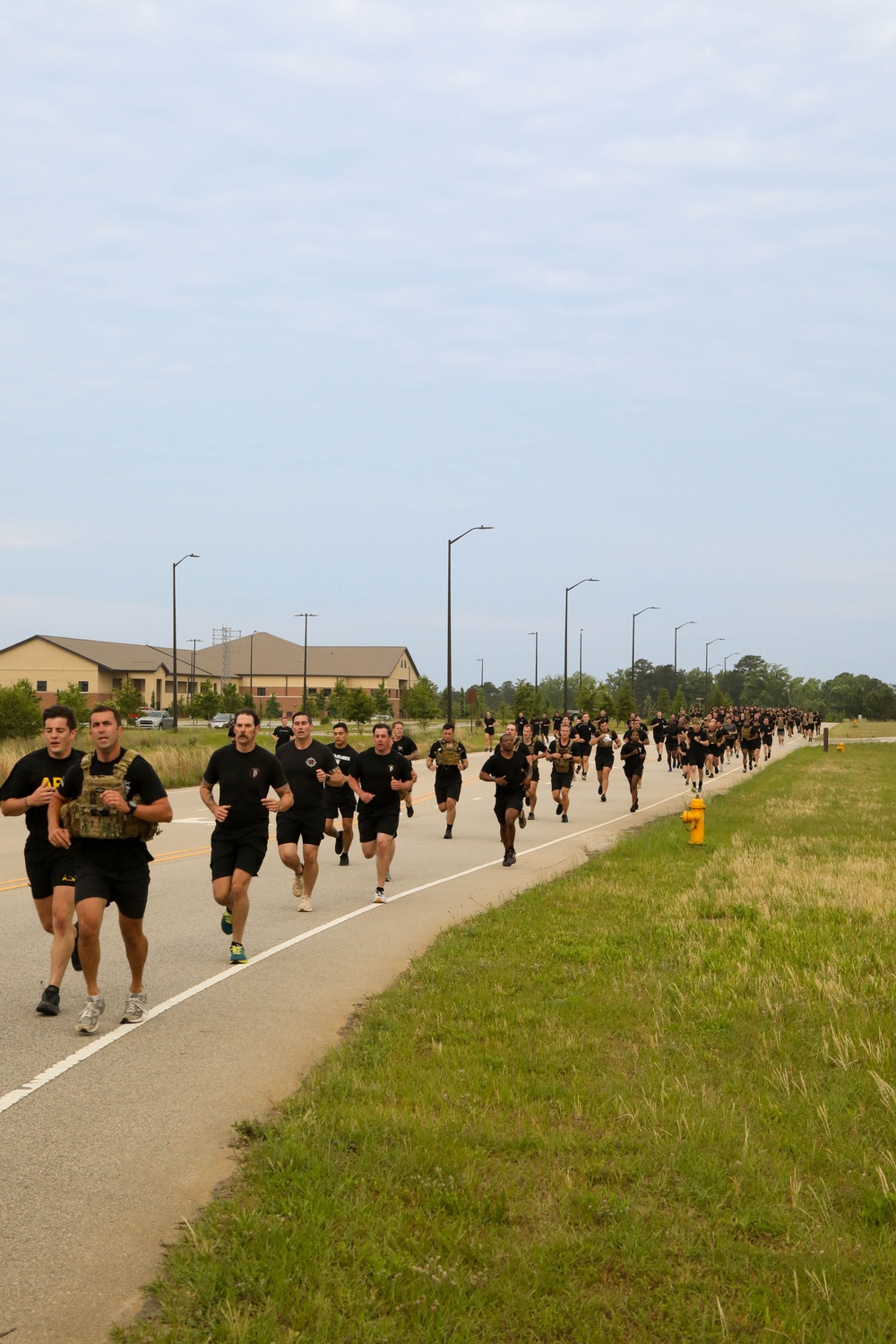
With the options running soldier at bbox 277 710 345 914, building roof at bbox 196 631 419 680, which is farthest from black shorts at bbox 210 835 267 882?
building roof at bbox 196 631 419 680

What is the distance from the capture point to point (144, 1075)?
22.7ft

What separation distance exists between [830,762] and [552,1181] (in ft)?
154

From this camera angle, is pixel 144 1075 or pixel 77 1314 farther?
pixel 144 1075

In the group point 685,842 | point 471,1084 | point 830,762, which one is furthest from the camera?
point 830,762

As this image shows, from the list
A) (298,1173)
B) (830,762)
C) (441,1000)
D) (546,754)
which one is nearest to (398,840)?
(546,754)

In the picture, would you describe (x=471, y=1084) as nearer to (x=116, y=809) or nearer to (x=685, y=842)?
(x=116, y=809)

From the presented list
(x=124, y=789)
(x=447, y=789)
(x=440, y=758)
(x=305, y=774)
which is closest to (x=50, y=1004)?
(x=124, y=789)

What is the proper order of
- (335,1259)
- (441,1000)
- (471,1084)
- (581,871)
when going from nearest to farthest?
1. (335,1259)
2. (471,1084)
3. (441,1000)
4. (581,871)

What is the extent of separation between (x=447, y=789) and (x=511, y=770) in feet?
12.3

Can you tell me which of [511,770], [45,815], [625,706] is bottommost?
[511,770]

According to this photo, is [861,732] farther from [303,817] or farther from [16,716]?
[303,817]

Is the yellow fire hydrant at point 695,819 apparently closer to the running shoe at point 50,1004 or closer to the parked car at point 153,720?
the running shoe at point 50,1004

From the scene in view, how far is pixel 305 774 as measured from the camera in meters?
13.1

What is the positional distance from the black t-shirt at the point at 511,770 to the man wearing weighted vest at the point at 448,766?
1.98 metres
